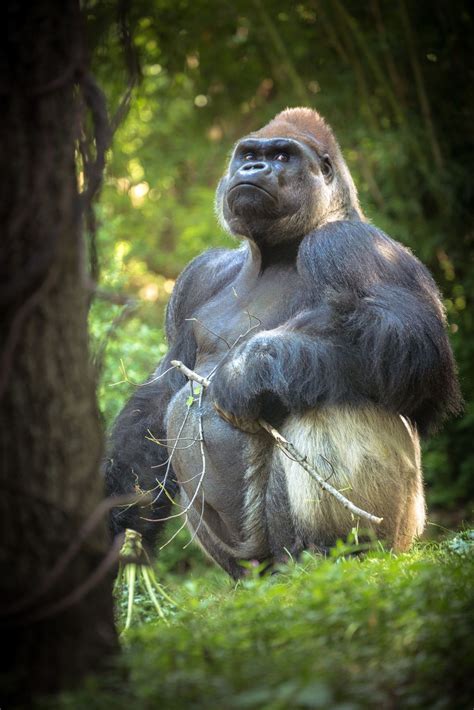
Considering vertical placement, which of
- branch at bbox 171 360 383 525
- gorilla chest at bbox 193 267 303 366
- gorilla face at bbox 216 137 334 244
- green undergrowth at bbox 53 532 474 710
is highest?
gorilla face at bbox 216 137 334 244

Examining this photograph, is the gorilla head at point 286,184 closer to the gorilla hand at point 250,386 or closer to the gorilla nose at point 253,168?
the gorilla nose at point 253,168

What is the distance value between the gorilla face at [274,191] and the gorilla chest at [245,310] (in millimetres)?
256

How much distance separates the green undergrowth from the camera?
7.24 feet

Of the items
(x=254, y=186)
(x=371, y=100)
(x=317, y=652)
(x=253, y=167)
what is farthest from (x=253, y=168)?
(x=371, y=100)

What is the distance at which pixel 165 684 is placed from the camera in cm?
227

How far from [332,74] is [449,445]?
12.6ft

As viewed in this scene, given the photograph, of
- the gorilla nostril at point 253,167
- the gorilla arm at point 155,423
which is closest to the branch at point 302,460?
the gorilla arm at point 155,423

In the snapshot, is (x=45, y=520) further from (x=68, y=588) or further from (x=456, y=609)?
(x=456, y=609)

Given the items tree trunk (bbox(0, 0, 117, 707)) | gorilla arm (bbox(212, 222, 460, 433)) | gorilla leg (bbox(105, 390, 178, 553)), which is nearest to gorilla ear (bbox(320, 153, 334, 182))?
gorilla arm (bbox(212, 222, 460, 433))

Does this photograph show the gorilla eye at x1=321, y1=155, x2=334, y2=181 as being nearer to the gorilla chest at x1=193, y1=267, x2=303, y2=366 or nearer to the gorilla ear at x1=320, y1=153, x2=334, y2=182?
the gorilla ear at x1=320, y1=153, x2=334, y2=182

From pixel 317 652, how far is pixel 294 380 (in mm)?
2016

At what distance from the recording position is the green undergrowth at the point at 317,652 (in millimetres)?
2207

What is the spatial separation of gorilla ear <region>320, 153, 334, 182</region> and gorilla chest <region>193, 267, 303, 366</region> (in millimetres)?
685

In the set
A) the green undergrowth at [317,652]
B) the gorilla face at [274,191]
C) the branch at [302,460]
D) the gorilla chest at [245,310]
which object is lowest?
the green undergrowth at [317,652]
